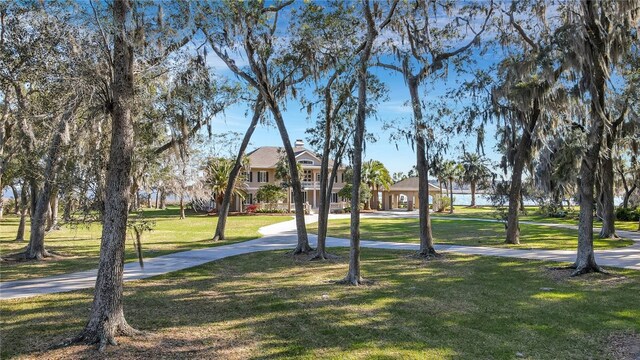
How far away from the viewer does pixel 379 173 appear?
172 ft

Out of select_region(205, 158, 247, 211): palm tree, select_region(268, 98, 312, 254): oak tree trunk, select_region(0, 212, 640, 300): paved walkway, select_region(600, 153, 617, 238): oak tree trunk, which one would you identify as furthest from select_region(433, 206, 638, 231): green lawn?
select_region(205, 158, 247, 211): palm tree

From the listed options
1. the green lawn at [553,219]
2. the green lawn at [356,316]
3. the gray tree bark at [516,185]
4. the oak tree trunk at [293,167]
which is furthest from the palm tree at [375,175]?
the green lawn at [356,316]

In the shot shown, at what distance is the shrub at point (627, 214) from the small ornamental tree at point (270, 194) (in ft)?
98.0

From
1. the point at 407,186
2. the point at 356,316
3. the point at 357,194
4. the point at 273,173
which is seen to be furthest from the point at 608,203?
the point at 407,186

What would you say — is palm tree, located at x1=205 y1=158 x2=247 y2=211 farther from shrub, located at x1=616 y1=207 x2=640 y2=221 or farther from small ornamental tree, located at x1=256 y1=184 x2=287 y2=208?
shrub, located at x1=616 y1=207 x2=640 y2=221

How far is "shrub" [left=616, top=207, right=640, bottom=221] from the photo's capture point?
3384 centimetres

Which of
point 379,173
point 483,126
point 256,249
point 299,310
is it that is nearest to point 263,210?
point 379,173

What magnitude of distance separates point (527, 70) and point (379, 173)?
132ft

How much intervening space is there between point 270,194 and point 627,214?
3134cm

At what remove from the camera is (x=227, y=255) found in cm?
1565

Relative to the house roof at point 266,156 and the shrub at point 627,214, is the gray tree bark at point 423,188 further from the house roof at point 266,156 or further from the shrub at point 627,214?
the house roof at point 266,156

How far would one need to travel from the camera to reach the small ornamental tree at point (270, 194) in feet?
147

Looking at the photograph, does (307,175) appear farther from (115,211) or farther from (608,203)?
(115,211)

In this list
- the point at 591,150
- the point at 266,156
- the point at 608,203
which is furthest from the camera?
the point at 266,156
